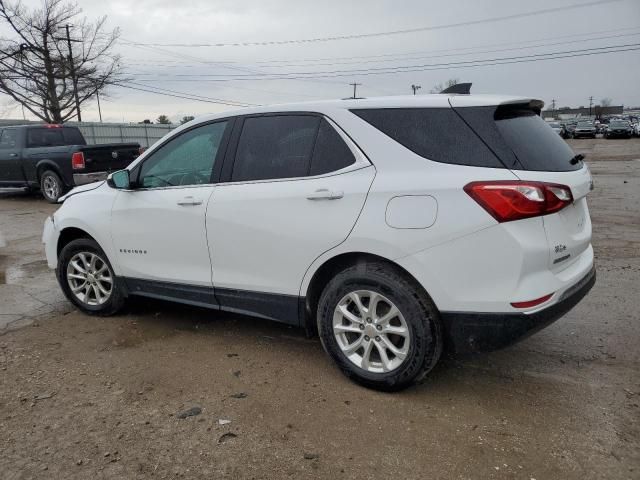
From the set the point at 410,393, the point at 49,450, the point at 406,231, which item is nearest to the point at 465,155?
the point at 406,231

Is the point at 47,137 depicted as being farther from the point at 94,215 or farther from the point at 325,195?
the point at 325,195

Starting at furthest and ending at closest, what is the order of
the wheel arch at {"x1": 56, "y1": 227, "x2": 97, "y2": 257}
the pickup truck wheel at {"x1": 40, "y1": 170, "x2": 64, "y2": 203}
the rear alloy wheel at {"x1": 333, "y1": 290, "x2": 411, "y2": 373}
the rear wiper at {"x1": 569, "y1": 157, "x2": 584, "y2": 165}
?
1. the pickup truck wheel at {"x1": 40, "y1": 170, "x2": 64, "y2": 203}
2. the wheel arch at {"x1": 56, "y1": 227, "x2": 97, "y2": 257}
3. the rear wiper at {"x1": 569, "y1": 157, "x2": 584, "y2": 165}
4. the rear alloy wheel at {"x1": 333, "y1": 290, "x2": 411, "y2": 373}

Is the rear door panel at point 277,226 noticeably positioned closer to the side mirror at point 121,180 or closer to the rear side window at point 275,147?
the rear side window at point 275,147

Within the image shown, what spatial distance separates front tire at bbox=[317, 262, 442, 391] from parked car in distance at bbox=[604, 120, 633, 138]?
151ft

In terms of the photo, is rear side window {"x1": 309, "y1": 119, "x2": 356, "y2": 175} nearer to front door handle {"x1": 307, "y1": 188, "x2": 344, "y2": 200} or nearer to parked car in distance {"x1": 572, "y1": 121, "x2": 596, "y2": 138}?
front door handle {"x1": 307, "y1": 188, "x2": 344, "y2": 200}

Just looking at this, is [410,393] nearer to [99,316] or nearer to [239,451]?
[239,451]

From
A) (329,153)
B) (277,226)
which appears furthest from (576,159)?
(277,226)

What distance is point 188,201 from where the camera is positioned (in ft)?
12.6

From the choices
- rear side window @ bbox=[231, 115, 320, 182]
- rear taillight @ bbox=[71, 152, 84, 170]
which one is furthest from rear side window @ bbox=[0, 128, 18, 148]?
rear side window @ bbox=[231, 115, 320, 182]

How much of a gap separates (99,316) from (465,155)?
3.49 m

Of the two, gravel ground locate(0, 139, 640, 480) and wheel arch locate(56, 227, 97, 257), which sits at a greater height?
wheel arch locate(56, 227, 97, 257)

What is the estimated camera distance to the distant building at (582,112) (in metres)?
110

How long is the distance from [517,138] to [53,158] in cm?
1188

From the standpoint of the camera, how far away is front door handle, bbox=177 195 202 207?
378 cm
